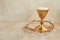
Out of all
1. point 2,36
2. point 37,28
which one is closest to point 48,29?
point 37,28

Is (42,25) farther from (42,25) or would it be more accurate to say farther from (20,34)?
(20,34)

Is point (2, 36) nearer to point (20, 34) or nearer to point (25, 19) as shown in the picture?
point (20, 34)

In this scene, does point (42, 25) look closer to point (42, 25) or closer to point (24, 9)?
point (42, 25)

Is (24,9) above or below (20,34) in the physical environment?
above

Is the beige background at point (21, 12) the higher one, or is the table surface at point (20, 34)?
the beige background at point (21, 12)

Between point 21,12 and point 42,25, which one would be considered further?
point 21,12

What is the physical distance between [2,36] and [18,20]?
28 cm

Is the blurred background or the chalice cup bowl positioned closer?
the chalice cup bowl

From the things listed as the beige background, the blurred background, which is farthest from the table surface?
the blurred background

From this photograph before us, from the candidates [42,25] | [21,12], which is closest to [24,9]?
[21,12]

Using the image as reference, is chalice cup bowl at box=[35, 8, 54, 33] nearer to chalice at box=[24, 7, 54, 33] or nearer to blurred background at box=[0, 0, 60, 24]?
chalice at box=[24, 7, 54, 33]

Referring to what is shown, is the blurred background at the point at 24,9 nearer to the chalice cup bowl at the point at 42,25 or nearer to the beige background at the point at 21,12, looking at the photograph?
the beige background at the point at 21,12

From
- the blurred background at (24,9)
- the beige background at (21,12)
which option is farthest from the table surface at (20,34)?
the blurred background at (24,9)

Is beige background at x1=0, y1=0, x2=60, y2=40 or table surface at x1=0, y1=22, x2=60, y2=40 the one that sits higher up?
beige background at x1=0, y1=0, x2=60, y2=40
